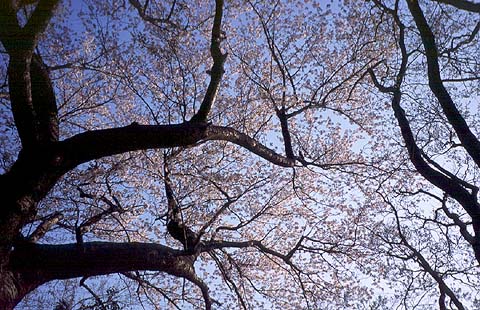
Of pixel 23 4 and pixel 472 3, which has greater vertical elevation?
pixel 23 4

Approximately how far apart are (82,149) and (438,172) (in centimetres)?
468

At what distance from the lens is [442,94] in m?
5.47

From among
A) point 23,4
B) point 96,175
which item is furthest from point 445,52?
point 96,175

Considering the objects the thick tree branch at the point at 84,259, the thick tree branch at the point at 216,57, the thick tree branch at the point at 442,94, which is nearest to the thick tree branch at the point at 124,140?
the thick tree branch at the point at 216,57

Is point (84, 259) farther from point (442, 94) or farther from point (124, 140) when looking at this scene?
point (442, 94)

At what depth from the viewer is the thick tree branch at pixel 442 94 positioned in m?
5.02

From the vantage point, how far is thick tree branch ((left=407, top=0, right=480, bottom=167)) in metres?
5.02

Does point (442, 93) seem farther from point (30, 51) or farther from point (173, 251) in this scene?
point (30, 51)

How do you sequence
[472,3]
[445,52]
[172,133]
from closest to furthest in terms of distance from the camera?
[472,3], [172,133], [445,52]

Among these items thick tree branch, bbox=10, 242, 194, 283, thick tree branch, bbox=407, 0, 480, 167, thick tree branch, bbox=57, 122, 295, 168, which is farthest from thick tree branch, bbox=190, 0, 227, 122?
thick tree branch, bbox=407, 0, 480, 167

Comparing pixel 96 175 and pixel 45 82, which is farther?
pixel 96 175

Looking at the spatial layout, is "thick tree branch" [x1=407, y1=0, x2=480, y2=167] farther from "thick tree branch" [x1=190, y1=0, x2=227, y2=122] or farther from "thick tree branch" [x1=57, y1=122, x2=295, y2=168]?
"thick tree branch" [x1=57, y1=122, x2=295, y2=168]

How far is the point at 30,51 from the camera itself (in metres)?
5.52

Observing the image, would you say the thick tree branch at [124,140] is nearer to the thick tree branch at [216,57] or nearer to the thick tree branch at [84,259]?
the thick tree branch at [216,57]
